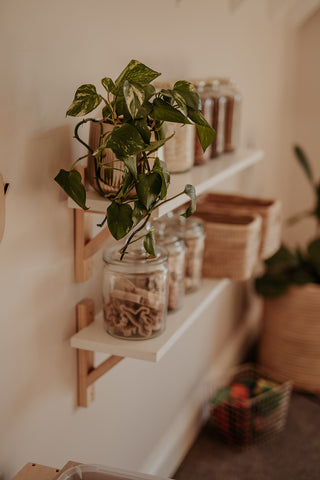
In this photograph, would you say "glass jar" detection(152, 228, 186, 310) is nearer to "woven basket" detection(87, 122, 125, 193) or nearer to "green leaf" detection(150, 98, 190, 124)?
"woven basket" detection(87, 122, 125, 193)

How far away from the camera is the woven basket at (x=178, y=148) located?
4.91 ft

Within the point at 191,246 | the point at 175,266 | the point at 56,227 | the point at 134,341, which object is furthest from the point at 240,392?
the point at 56,227

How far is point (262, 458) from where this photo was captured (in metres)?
2.26

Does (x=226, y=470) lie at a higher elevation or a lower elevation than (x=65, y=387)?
lower

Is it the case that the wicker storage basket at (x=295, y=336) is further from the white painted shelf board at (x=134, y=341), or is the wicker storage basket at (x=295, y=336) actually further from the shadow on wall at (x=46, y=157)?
the shadow on wall at (x=46, y=157)

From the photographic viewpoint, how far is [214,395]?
96.7 inches

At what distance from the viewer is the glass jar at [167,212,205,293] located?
5.64 ft

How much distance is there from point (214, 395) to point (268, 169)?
3.89 ft

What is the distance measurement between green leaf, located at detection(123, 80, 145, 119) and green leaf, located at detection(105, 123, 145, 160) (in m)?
0.04

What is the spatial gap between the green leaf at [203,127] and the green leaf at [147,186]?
13 centimetres

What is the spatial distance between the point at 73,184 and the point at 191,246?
2.02ft

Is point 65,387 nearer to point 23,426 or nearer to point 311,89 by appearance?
point 23,426

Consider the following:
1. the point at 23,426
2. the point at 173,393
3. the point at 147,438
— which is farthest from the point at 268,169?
the point at 23,426

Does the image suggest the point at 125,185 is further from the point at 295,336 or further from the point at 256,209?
the point at 295,336
